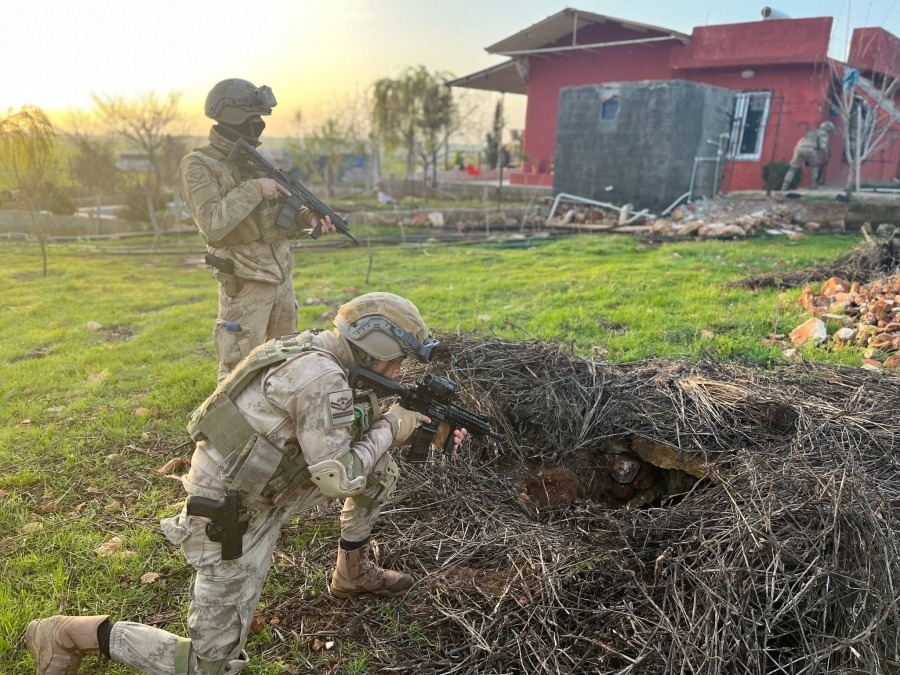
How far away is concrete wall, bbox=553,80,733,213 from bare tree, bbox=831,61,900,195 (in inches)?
113

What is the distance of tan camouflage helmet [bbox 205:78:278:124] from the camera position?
3.74 m

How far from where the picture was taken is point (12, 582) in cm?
282

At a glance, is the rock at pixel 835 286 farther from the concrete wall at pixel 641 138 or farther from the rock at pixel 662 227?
the concrete wall at pixel 641 138

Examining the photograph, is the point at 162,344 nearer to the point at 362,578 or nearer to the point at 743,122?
the point at 362,578

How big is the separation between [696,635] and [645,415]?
153cm

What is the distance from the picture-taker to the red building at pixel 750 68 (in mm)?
15711

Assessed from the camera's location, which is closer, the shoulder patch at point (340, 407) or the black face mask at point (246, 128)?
the shoulder patch at point (340, 407)

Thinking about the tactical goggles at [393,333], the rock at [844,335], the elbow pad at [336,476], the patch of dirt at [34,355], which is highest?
the tactical goggles at [393,333]

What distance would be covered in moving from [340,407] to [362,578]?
1.02 meters

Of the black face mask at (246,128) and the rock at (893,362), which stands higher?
the black face mask at (246,128)

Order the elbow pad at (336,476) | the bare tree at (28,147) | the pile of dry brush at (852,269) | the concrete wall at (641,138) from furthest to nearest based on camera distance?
the concrete wall at (641,138) → the bare tree at (28,147) → the pile of dry brush at (852,269) → the elbow pad at (336,476)

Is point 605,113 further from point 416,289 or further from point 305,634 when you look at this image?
point 305,634

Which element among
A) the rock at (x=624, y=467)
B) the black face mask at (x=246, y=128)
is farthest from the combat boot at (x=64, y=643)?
the black face mask at (x=246, y=128)

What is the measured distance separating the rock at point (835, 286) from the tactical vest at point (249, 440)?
5911 mm
